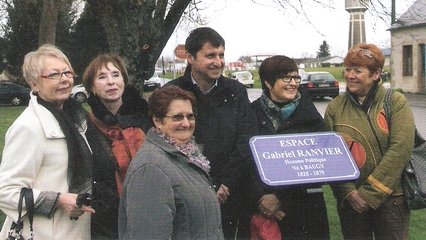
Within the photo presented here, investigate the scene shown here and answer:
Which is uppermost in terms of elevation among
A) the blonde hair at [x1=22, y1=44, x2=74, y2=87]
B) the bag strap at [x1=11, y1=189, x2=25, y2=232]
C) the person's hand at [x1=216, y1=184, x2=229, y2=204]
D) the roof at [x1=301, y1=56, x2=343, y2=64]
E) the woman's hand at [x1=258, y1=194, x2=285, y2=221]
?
the blonde hair at [x1=22, y1=44, x2=74, y2=87]

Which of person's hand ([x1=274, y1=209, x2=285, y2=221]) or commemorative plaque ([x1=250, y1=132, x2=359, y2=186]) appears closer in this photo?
commemorative plaque ([x1=250, y1=132, x2=359, y2=186])

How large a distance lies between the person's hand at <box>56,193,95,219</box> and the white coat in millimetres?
→ 50

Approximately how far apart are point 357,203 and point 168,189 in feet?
5.63

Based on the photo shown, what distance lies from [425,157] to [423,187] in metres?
0.23

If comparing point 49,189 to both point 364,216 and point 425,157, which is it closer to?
point 364,216

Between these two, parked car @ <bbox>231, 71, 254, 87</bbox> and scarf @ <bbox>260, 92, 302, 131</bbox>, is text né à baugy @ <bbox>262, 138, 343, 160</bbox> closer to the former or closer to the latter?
scarf @ <bbox>260, 92, 302, 131</bbox>

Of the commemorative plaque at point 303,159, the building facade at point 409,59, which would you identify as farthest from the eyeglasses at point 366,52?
the building facade at point 409,59

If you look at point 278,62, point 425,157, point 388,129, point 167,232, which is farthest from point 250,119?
point 167,232

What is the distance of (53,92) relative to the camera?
3.14 metres

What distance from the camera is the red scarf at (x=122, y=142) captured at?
3.26 metres

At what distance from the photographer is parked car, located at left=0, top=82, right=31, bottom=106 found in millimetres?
30812

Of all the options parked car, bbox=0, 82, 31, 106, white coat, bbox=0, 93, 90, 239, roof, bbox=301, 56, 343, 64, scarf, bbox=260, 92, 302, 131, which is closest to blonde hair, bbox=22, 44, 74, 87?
white coat, bbox=0, 93, 90, 239

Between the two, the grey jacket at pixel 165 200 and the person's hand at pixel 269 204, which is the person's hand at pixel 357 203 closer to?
the person's hand at pixel 269 204

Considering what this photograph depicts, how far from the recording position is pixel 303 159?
3432 mm
